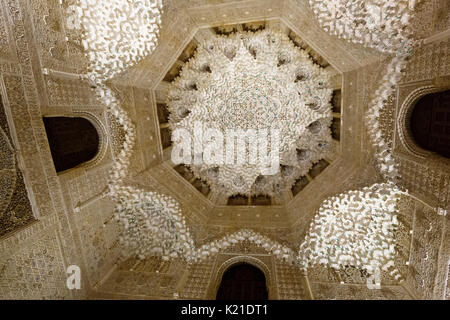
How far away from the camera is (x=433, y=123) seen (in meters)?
3.04

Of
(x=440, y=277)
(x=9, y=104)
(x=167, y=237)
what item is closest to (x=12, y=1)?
(x=9, y=104)

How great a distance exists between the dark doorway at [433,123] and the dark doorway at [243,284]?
122 inches

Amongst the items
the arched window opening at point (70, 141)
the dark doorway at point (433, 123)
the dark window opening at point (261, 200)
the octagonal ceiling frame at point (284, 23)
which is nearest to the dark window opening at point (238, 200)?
the dark window opening at point (261, 200)

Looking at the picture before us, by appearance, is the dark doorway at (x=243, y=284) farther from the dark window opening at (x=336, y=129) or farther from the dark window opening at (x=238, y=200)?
the dark window opening at (x=336, y=129)

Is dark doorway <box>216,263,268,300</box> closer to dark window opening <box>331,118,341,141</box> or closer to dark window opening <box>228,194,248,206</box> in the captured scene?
dark window opening <box>228,194,248,206</box>

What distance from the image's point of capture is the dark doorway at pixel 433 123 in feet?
9.47

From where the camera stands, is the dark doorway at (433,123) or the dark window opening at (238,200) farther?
the dark window opening at (238,200)

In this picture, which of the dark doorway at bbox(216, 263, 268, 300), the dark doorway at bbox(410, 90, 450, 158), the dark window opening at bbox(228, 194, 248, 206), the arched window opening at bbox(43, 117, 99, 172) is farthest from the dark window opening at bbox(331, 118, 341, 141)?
the arched window opening at bbox(43, 117, 99, 172)

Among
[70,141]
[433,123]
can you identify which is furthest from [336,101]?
[70,141]

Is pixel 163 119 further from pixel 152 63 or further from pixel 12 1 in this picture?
pixel 12 1

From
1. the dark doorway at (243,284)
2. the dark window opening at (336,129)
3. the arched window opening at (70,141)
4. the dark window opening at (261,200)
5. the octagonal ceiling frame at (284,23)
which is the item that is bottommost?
the dark doorway at (243,284)

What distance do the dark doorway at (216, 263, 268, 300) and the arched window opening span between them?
296cm

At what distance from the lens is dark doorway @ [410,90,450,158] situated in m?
2.89

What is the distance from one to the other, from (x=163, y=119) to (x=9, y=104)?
2.59 metres
